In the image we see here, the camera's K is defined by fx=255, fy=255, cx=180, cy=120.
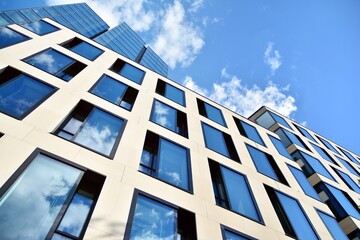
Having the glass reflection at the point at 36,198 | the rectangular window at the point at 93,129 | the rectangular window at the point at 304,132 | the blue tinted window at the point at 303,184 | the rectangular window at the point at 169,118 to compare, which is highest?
the rectangular window at the point at 304,132

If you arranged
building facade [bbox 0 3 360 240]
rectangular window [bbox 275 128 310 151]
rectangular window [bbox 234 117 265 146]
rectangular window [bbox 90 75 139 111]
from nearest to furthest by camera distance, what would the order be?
building facade [bbox 0 3 360 240]
rectangular window [bbox 90 75 139 111]
rectangular window [bbox 234 117 265 146]
rectangular window [bbox 275 128 310 151]

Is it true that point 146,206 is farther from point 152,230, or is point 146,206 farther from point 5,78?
point 5,78

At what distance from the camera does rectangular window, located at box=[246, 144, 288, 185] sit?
15469 millimetres

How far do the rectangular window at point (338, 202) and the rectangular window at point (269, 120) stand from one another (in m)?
8.96

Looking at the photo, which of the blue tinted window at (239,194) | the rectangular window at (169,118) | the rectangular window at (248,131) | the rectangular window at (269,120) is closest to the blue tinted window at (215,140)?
the rectangular window at (169,118)

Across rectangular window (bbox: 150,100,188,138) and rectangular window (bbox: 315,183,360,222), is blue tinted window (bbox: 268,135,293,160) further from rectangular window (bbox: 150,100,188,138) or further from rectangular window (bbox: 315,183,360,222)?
rectangular window (bbox: 150,100,188,138)

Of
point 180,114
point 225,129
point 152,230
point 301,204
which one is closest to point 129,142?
A: point 152,230

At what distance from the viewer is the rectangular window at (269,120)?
28.0 metres

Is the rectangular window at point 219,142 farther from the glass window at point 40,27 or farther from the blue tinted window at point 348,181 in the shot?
the blue tinted window at point 348,181

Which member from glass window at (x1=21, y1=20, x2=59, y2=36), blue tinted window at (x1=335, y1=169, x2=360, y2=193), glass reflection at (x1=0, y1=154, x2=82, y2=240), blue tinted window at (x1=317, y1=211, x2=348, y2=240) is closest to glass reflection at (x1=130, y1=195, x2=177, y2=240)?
glass reflection at (x1=0, y1=154, x2=82, y2=240)

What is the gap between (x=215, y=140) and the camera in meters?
15.6

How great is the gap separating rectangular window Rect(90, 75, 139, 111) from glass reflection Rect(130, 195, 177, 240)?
573 centimetres

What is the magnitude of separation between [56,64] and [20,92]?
365cm

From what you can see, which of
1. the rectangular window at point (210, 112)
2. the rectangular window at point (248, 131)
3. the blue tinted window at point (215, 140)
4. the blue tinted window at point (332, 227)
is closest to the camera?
the blue tinted window at point (332, 227)
